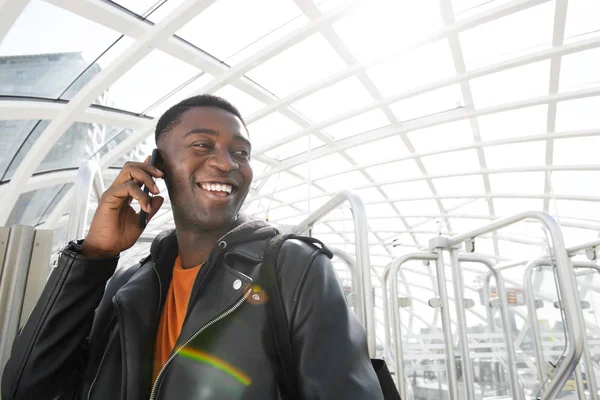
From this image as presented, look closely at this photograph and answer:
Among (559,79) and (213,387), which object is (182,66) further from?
(213,387)

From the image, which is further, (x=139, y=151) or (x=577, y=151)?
(x=577, y=151)

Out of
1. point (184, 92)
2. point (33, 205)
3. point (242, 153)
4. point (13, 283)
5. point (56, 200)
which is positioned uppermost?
point (184, 92)

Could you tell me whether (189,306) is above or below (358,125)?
below

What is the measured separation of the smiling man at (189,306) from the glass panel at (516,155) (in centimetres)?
1536

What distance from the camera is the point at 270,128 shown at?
1475 cm

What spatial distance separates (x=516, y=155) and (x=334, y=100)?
736 cm

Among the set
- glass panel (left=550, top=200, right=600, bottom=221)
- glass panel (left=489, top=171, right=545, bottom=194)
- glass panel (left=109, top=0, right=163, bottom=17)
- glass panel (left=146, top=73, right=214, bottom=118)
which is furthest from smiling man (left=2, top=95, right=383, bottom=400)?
glass panel (left=550, top=200, right=600, bottom=221)

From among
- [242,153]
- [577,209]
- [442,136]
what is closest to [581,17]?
[442,136]

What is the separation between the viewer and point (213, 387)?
3.67ft

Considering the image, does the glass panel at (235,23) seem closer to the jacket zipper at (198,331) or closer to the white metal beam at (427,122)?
the white metal beam at (427,122)

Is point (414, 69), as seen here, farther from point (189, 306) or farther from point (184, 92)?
point (189, 306)

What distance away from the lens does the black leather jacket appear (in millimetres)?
1085

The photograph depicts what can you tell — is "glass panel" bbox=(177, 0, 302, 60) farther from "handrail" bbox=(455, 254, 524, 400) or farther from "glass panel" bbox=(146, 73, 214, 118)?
"handrail" bbox=(455, 254, 524, 400)

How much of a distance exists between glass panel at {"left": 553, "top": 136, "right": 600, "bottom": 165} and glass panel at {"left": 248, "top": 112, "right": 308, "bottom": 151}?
9141 millimetres
